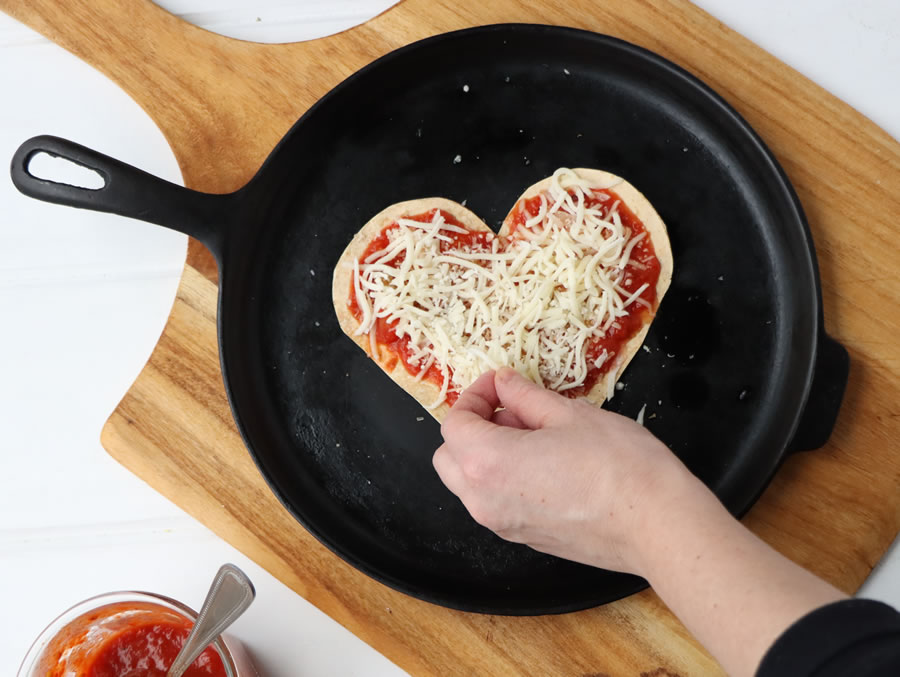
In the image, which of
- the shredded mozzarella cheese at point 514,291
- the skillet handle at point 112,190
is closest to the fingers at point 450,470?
the shredded mozzarella cheese at point 514,291

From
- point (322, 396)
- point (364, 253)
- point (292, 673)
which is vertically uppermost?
point (364, 253)

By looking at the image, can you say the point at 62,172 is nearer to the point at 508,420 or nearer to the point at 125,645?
the point at 125,645

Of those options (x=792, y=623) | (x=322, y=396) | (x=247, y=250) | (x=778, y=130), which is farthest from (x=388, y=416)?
(x=778, y=130)

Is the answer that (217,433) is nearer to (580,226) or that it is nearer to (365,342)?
(365,342)

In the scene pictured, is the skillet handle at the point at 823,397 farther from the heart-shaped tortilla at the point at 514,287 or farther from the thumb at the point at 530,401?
the thumb at the point at 530,401

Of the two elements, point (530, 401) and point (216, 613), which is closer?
point (530, 401)

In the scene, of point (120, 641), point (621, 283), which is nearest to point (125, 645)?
point (120, 641)
